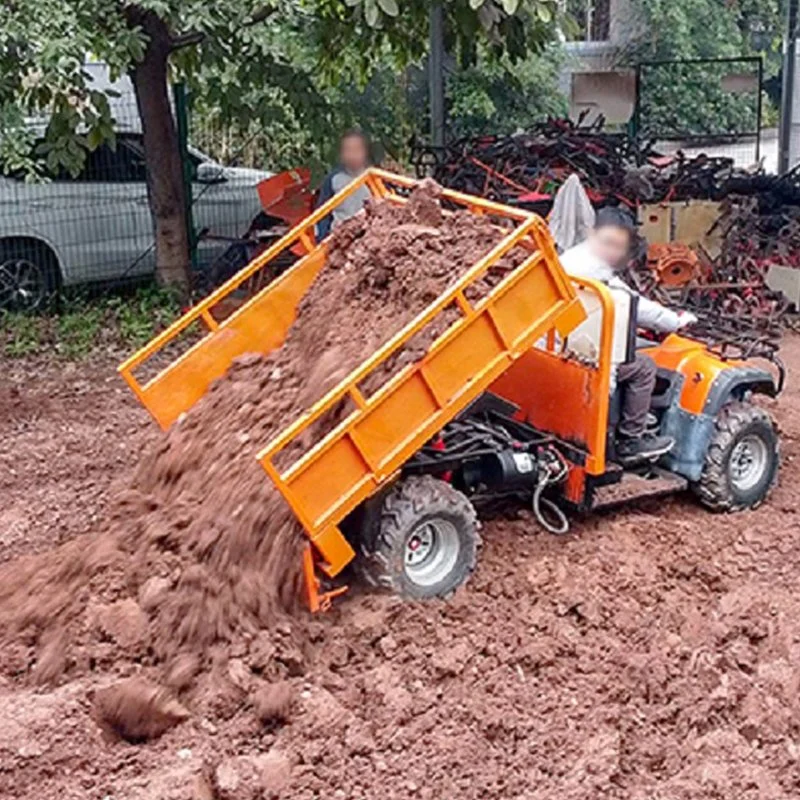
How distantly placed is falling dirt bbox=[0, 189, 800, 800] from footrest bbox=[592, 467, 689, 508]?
6.4 inches

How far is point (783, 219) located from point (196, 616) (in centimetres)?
998

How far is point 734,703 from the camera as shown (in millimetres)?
4961

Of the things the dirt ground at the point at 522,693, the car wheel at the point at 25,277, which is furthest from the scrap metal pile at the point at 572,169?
the dirt ground at the point at 522,693

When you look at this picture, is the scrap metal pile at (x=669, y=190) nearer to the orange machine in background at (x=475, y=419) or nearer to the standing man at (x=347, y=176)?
the standing man at (x=347, y=176)

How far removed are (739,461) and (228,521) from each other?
2945 millimetres

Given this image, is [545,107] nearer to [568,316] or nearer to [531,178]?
[531,178]

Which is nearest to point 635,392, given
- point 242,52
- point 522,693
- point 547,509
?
point 547,509

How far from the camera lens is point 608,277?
6516 mm

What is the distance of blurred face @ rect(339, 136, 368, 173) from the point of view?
10.1 metres

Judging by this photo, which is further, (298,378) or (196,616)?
(298,378)

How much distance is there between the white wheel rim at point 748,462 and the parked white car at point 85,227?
7.38 meters

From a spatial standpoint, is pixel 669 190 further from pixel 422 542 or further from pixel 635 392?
pixel 422 542

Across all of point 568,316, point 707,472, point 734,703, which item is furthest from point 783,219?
point 734,703

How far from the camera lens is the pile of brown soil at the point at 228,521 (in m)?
5.11
